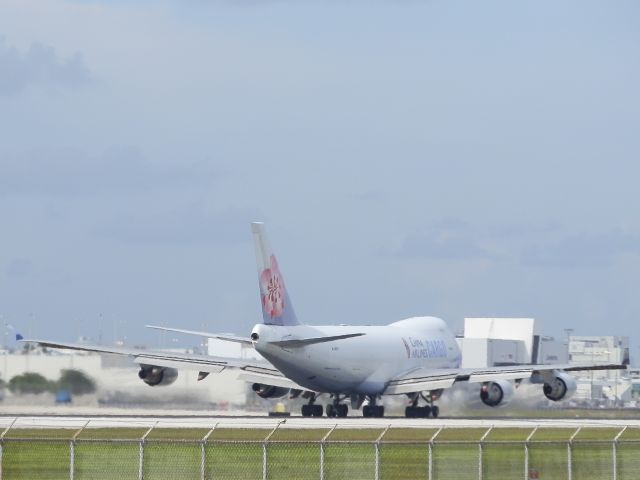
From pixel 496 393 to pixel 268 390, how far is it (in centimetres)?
1195

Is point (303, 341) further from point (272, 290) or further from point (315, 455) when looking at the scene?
point (315, 455)

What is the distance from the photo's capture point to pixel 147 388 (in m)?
77.9

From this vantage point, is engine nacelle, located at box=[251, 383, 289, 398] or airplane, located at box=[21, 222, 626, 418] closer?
airplane, located at box=[21, 222, 626, 418]

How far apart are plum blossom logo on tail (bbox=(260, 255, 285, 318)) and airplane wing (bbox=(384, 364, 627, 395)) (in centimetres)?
969

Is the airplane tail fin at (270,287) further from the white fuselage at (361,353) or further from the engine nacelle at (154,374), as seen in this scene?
the engine nacelle at (154,374)

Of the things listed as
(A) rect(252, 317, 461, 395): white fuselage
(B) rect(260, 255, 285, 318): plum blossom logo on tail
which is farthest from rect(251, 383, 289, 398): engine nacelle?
(B) rect(260, 255, 285, 318): plum blossom logo on tail

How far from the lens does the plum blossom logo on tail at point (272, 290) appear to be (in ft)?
234

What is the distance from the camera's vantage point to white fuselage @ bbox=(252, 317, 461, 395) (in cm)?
7181

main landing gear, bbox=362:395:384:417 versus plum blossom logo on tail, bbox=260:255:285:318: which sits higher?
plum blossom logo on tail, bbox=260:255:285:318

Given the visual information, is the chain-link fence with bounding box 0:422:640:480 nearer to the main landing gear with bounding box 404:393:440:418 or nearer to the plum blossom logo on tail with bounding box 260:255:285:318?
the plum blossom logo on tail with bounding box 260:255:285:318

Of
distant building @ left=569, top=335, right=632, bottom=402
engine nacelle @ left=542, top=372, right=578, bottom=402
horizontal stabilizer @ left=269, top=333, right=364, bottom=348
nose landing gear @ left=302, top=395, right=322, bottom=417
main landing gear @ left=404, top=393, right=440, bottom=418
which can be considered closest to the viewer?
horizontal stabilizer @ left=269, top=333, right=364, bottom=348

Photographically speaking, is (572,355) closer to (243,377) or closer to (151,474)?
(243,377)

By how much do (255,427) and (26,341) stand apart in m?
20.4

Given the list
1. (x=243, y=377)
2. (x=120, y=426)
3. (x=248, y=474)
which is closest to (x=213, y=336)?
(x=243, y=377)
